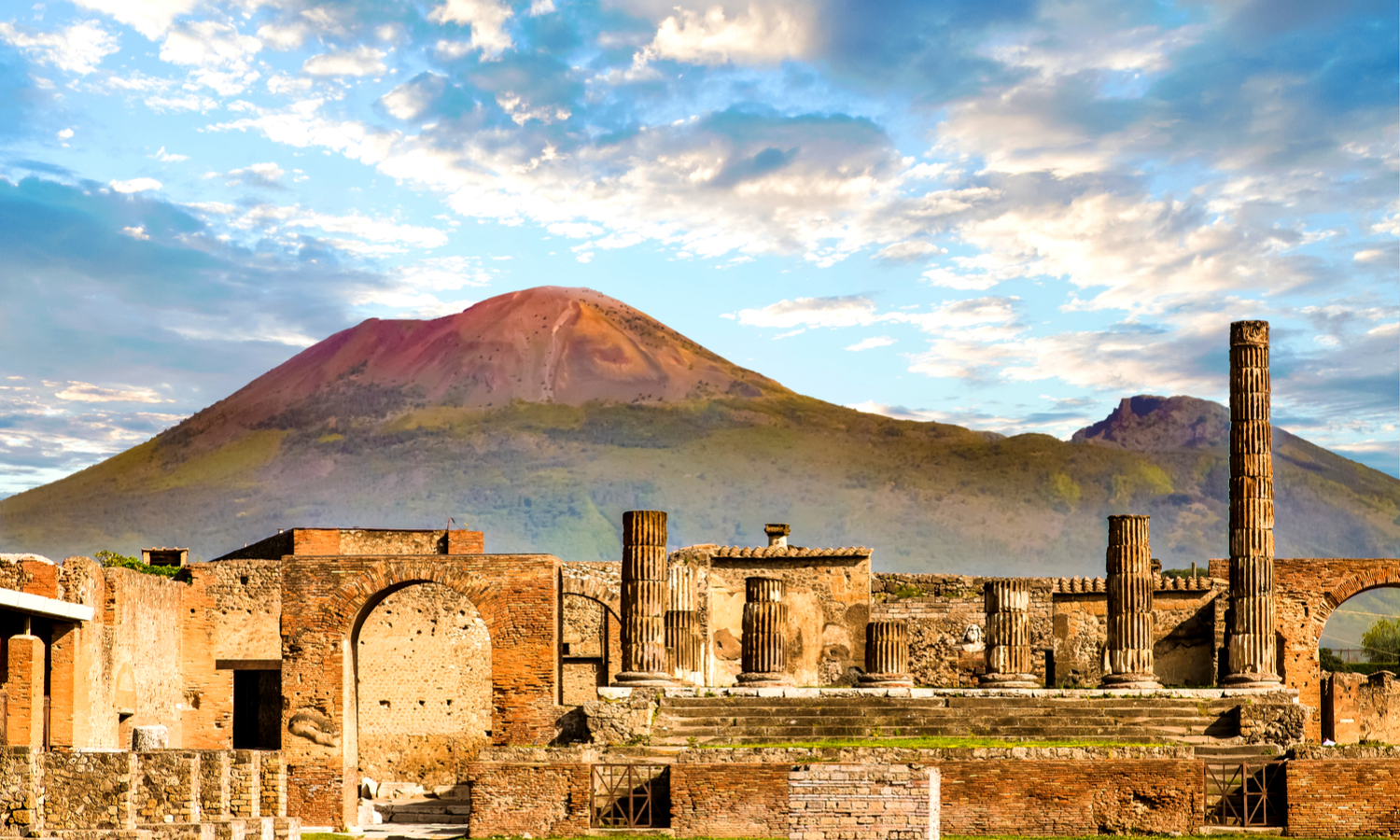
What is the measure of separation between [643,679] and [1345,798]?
36.9 ft

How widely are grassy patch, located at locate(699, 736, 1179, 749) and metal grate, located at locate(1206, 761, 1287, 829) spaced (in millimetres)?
1556

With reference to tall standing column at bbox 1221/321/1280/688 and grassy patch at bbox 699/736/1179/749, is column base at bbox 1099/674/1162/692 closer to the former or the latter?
tall standing column at bbox 1221/321/1280/688

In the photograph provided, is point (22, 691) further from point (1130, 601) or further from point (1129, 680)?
point (1130, 601)

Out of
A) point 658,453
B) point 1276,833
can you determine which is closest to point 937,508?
point 658,453

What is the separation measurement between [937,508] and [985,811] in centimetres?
16749

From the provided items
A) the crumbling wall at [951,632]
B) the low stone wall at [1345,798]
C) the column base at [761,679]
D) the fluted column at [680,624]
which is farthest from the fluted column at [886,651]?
the low stone wall at [1345,798]

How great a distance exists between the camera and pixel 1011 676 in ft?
97.1

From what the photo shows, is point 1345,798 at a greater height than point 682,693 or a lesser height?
lesser

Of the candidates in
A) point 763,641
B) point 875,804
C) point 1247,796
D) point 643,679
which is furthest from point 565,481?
point 875,804

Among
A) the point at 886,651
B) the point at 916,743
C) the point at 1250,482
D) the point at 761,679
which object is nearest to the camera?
the point at 916,743

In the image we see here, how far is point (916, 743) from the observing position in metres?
24.5

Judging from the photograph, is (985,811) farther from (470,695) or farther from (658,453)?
(658,453)

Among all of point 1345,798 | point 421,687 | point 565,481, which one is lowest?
point 1345,798

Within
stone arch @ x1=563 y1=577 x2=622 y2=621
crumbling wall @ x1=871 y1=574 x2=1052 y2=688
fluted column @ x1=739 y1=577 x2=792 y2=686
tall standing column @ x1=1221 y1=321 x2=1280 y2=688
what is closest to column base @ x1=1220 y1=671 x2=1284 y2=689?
tall standing column @ x1=1221 y1=321 x2=1280 y2=688
